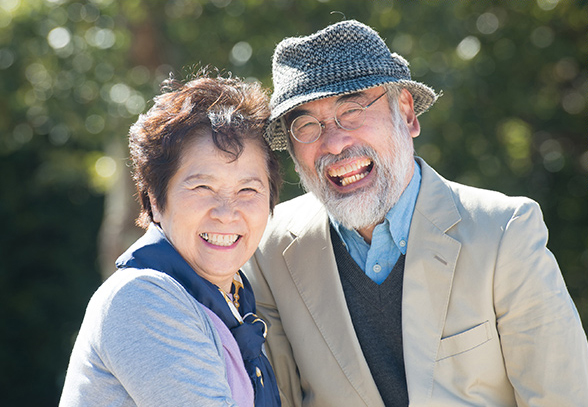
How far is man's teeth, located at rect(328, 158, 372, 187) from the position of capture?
8.28 feet

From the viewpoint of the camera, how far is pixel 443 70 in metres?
5.35

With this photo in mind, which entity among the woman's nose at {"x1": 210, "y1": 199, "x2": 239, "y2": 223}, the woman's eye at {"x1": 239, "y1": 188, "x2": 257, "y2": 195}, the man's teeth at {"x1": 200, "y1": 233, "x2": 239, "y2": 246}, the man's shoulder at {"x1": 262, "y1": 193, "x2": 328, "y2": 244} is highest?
the woman's eye at {"x1": 239, "y1": 188, "x2": 257, "y2": 195}

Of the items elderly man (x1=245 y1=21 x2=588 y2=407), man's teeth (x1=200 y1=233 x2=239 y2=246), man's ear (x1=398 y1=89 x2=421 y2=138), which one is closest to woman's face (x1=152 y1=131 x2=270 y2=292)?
man's teeth (x1=200 y1=233 x2=239 y2=246)

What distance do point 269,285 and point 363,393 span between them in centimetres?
58

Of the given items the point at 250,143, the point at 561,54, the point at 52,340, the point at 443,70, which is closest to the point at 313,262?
the point at 250,143

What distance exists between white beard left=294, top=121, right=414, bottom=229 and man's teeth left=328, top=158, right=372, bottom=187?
0.03 meters

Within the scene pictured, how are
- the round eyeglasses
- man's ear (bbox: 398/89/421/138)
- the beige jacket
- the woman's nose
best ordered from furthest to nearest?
man's ear (bbox: 398/89/421/138)
the round eyeglasses
the beige jacket
the woman's nose

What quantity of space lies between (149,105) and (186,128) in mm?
3036

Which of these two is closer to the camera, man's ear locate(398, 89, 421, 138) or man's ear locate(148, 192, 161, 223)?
man's ear locate(148, 192, 161, 223)

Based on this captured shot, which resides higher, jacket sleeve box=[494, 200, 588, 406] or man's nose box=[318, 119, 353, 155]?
man's nose box=[318, 119, 353, 155]

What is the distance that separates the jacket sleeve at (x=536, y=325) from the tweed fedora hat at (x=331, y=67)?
73 centimetres

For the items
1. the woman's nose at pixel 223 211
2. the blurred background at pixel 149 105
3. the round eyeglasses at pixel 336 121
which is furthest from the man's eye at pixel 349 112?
the blurred background at pixel 149 105

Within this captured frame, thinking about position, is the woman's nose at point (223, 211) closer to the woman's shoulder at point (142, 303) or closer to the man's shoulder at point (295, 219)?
the woman's shoulder at point (142, 303)

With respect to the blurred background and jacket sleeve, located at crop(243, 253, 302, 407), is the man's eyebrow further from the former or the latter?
the blurred background
